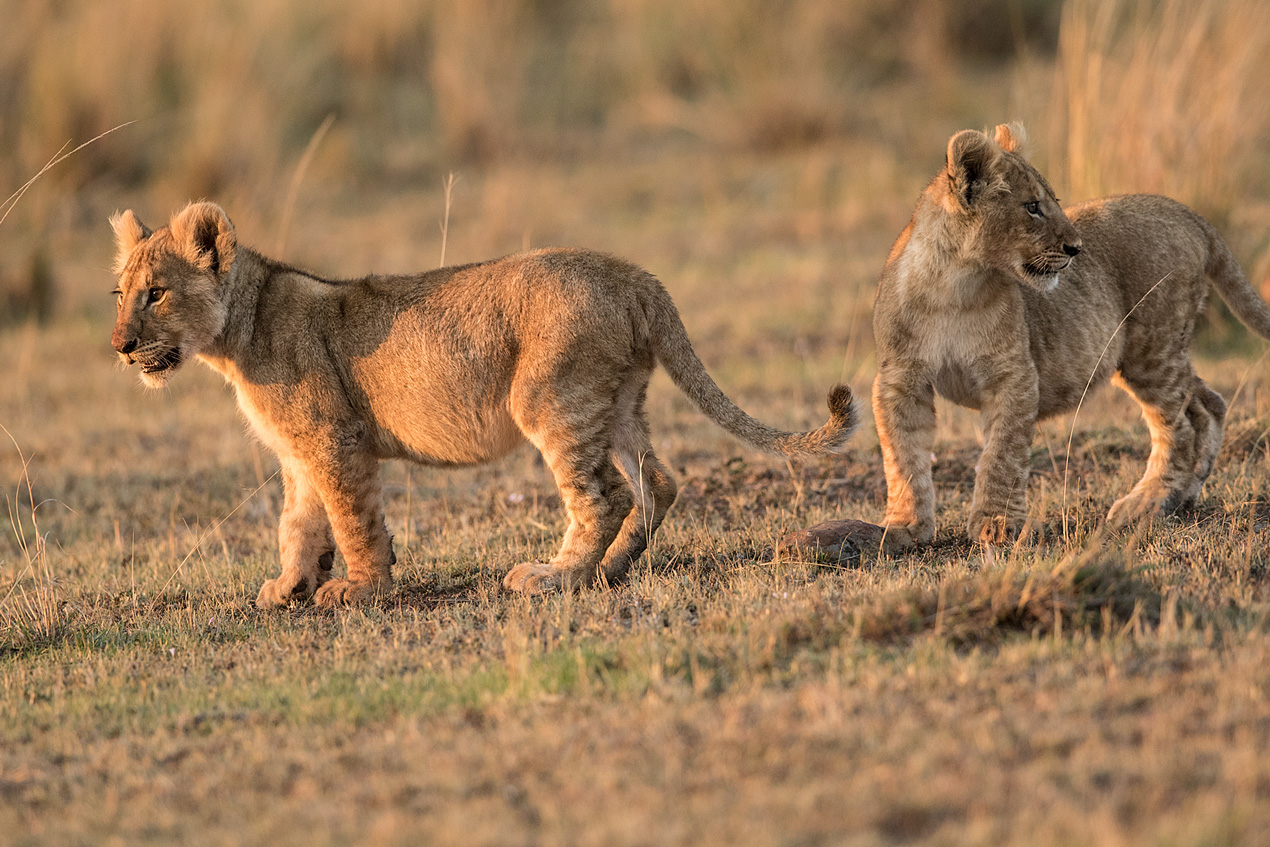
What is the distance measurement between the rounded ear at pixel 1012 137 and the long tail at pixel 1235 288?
1226 mm

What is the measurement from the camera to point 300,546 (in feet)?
20.5

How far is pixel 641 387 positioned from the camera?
6.12 meters

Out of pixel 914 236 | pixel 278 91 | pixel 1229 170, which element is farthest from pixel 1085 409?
pixel 278 91

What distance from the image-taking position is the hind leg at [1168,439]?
21.1ft

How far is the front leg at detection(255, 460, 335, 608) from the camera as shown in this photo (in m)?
6.19

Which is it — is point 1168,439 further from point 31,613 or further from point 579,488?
point 31,613

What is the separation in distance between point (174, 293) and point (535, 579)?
6.66 feet

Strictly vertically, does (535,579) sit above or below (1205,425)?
below

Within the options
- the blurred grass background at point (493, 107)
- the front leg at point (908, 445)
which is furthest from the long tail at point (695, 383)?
the blurred grass background at point (493, 107)

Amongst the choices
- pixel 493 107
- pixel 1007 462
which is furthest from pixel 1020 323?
pixel 493 107

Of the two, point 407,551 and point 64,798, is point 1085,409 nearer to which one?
point 407,551

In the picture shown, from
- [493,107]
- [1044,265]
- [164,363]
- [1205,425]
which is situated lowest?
[1205,425]

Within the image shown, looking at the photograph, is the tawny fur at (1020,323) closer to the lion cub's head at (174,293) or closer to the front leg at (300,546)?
the front leg at (300,546)

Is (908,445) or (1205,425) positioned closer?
(908,445)
